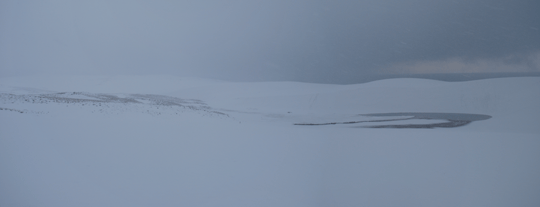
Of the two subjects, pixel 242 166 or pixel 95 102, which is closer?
pixel 242 166

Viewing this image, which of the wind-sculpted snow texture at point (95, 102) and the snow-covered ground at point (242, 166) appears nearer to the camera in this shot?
the snow-covered ground at point (242, 166)

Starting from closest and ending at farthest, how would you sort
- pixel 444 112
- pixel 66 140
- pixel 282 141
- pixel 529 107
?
pixel 66 140 → pixel 282 141 → pixel 529 107 → pixel 444 112

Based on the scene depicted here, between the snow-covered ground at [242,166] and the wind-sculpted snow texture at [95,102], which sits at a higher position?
the wind-sculpted snow texture at [95,102]

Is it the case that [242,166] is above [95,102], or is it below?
below

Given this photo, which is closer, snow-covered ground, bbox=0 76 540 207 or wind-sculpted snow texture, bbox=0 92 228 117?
snow-covered ground, bbox=0 76 540 207

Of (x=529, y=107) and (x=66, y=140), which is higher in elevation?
(x=529, y=107)

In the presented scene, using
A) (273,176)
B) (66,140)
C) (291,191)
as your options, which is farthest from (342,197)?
(66,140)

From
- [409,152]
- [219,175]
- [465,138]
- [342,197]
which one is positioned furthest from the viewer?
[465,138]

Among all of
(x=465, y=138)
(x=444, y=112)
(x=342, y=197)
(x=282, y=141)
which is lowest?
(x=342, y=197)

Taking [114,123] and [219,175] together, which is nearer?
[219,175]

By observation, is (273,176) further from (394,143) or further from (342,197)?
(394,143)

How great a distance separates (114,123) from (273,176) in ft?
17.6

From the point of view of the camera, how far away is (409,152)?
6.92 metres

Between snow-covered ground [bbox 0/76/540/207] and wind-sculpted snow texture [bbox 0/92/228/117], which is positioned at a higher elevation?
wind-sculpted snow texture [bbox 0/92/228/117]
